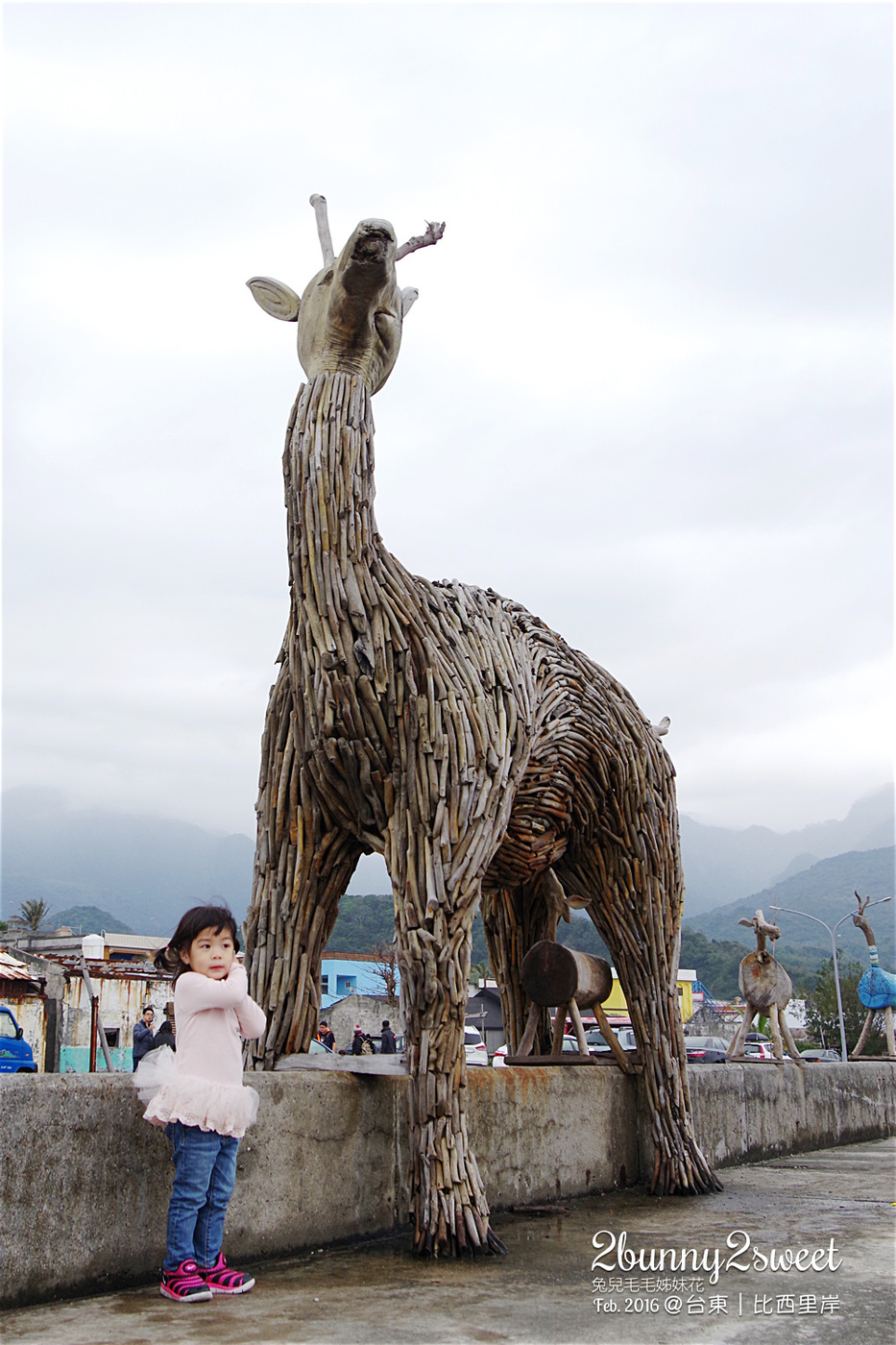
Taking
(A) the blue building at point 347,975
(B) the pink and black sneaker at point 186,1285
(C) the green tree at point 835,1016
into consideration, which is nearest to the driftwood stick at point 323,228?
(B) the pink and black sneaker at point 186,1285

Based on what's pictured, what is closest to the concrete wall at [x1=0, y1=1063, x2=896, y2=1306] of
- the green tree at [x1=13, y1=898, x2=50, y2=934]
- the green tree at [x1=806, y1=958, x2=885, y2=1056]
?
the green tree at [x1=806, y1=958, x2=885, y2=1056]

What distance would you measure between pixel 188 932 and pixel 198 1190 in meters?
0.86

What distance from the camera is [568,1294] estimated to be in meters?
4.16

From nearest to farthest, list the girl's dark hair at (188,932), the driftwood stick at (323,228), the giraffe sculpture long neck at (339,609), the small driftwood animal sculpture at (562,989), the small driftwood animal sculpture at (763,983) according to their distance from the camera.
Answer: the girl's dark hair at (188,932) < the giraffe sculpture long neck at (339,609) < the driftwood stick at (323,228) < the small driftwood animal sculpture at (562,989) < the small driftwood animal sculpture at (763,983)

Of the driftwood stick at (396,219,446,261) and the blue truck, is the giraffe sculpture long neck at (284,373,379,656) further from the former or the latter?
the blue truck

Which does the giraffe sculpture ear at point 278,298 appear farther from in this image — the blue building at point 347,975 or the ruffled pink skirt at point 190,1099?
the blue building at point 347,975

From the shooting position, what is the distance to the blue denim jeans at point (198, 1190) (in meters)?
3.93

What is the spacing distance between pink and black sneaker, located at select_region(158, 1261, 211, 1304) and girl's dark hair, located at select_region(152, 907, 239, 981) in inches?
37.6

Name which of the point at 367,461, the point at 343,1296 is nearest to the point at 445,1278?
the point at 343,1296

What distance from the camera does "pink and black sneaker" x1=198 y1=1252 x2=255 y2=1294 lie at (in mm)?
4000

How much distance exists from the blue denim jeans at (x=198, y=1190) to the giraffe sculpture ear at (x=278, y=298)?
383 cm

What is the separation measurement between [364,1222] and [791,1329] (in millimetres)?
2122

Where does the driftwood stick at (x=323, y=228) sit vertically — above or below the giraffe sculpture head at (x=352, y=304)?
above

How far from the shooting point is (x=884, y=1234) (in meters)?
5.42
